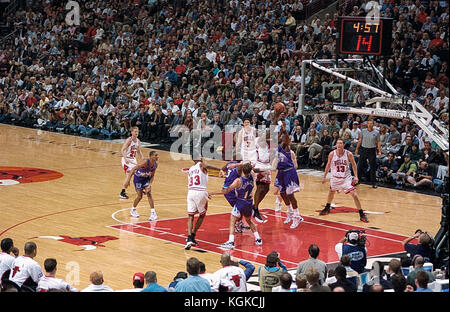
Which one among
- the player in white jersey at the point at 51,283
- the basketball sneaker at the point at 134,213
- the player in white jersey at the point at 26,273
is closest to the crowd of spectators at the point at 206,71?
the basketball sneaker at the point at 134,213

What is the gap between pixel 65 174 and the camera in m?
21.5

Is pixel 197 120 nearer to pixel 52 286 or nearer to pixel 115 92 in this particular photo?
pixel 115 92

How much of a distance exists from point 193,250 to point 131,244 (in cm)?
118

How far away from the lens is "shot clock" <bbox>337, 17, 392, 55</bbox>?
46.9 feet

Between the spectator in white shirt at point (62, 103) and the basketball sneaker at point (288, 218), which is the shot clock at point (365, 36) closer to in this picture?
the basketball sneaker at point (288, 218)

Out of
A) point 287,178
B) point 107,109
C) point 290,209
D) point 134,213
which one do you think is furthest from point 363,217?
point 107,109

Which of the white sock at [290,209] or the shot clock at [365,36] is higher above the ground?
the shot clock at [365,36]

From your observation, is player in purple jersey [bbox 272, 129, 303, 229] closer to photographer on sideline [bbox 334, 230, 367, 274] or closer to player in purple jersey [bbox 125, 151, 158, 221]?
player in purple jersey [bbox 125, 151, 158, 221]

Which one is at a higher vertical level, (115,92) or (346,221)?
(115,92)

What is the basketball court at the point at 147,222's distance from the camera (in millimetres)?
13430

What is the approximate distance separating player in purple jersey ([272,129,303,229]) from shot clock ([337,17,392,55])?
8.54 ft

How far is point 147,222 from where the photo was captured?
16188mm

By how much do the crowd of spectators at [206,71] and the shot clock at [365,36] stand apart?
0.91 m
